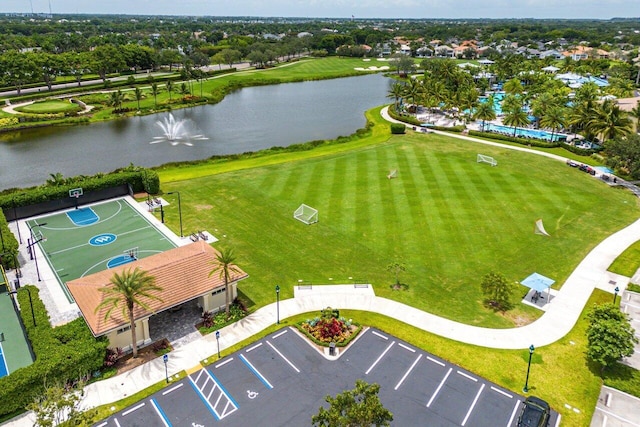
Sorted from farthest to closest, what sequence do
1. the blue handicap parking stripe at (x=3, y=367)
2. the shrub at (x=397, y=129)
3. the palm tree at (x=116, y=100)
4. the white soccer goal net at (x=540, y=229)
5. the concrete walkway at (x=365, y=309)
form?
the palm tree at (x=116, y=100), the shrub at (x=397, y=129), the white soccer goal net at (x=540, y=229), the blue handicap parking stripe at (x=3, y=367), the concrete walkway at (x=365, y=309)

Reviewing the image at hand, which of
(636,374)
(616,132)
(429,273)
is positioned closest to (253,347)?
(429,273)

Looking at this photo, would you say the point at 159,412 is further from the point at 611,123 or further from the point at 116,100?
the point at 116,100

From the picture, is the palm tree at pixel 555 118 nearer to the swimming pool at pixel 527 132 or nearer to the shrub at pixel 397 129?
the swimming pool at pixel 527 132

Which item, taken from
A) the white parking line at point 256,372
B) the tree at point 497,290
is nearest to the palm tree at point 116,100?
the white parking line at point 256,372

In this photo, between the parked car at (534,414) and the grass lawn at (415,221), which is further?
the grass lawn at (415,221)

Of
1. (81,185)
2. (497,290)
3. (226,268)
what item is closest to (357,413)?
(226,268)

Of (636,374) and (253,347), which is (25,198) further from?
(636,374)
